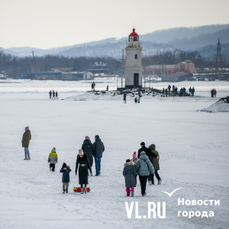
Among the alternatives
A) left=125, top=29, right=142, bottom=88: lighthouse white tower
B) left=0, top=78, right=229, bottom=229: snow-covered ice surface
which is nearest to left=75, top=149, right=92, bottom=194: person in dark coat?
left=0, top=78, right=229, bottom=229: snow-covered ice surface

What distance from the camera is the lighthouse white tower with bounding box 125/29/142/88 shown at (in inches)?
2106

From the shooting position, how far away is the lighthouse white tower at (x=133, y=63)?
176 feet

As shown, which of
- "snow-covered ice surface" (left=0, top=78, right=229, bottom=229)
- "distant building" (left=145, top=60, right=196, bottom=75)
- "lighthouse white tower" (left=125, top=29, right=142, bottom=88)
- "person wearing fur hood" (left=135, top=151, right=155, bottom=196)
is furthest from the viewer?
"distant building" (left=145, top=60, right=196, bottom=75)

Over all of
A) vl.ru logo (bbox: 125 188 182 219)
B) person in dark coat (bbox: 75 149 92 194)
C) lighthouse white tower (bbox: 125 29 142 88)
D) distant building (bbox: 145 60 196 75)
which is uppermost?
distant building (bbox: 145 60 196 75)

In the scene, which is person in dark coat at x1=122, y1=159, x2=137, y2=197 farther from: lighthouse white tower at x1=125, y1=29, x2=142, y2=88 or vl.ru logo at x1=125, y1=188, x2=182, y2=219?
lighthouse white tower at x1=125, y1=29, x2=142, y2=88

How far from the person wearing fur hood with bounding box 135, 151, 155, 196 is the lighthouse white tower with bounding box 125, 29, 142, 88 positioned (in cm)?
4458

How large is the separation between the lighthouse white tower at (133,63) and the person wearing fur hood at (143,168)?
44578 millimetres

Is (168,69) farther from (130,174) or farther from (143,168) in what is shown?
(130,174)

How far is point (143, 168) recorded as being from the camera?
9.55m

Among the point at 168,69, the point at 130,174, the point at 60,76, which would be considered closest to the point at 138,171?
the point at 130,174

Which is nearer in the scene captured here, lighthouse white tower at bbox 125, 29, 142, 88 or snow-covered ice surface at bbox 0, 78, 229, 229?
snow-covered ice surface at bbox 0, 78, 229, 229

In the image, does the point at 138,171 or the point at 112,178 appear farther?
the point at 112,178

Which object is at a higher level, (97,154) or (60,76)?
(60,76)

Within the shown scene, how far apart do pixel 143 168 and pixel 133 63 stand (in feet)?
147
